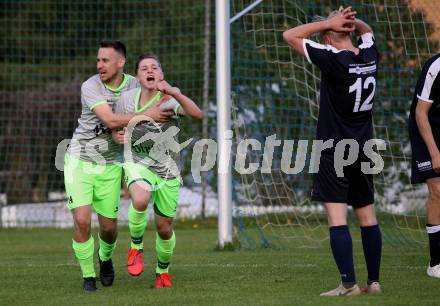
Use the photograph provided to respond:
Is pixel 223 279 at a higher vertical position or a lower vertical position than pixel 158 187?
lower

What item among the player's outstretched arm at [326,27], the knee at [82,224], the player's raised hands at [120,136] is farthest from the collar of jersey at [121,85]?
the player's outstretched arm at [326,27]

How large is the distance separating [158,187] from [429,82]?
2.35 metres

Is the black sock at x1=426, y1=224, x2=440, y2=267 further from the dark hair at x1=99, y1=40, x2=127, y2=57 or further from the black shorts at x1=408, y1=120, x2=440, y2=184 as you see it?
the dark hair at x1=99, y1=40, x2=127, y2=57

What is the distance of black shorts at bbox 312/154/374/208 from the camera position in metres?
6.55

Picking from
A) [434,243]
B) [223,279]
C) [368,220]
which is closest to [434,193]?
[434,243]

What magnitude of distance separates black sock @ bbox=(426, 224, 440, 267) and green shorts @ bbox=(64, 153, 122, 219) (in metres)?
2.66

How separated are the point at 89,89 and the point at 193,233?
25.8 ft

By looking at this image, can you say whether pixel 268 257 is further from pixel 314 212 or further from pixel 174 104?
pixel 314 212

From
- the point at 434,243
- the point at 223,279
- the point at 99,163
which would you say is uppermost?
the point at 99,163

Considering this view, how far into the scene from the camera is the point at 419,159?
7945mm

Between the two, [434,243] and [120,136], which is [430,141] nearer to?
[434,243]

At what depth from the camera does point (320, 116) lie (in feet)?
21.9

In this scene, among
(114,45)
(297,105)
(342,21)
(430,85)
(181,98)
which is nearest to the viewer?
(342,21)

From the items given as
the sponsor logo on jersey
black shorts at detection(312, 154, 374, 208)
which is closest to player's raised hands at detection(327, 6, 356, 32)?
black shorts at detection(312, 154, 374, 208)
